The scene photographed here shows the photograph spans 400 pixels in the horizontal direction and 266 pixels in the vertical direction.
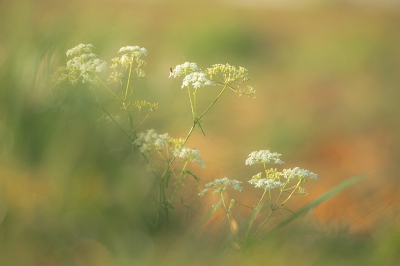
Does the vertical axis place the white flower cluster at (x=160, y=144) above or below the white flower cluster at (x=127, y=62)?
below

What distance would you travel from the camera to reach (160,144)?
131 centimetres

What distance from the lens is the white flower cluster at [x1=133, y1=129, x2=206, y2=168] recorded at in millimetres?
1269

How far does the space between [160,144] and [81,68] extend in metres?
0.30

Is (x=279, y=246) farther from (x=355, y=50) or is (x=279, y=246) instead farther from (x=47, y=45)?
(x=355, y=50)

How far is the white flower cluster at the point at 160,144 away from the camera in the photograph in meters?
1.27

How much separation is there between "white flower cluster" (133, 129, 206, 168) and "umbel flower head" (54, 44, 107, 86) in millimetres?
233

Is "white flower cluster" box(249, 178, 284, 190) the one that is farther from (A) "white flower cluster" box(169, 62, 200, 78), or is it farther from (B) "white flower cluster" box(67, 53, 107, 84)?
(B) "white flower cluster" box(67, 53, 107, 84)

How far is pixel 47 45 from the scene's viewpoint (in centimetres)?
133

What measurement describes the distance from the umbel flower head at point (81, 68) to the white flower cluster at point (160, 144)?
0.23 m

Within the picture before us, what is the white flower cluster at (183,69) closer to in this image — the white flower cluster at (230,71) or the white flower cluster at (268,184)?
the white flower cluster at (230,71)

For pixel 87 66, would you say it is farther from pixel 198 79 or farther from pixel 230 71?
pixel 230 71

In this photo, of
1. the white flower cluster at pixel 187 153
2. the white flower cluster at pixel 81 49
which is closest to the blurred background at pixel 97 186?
the white flower cluster at pixel 81 49

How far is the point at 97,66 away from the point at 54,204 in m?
0.53

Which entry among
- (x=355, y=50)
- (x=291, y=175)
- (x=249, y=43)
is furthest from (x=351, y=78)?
(x=291, y=175)
